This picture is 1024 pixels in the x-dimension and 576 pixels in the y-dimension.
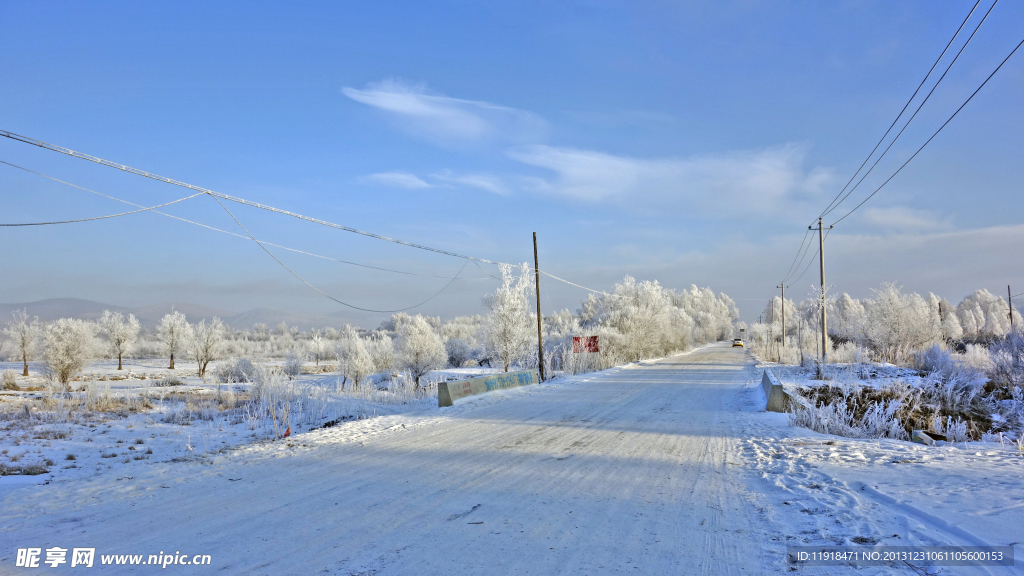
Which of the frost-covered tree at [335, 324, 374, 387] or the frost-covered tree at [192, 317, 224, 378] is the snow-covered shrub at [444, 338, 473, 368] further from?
the frost-covered tree at [192, 317, 224, 378]

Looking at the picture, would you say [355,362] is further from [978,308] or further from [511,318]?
[978,308]

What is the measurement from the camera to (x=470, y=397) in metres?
16.6

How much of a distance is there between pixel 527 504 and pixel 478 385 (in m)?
11.8

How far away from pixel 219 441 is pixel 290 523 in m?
6.51

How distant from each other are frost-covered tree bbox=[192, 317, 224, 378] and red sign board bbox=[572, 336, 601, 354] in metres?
35.9

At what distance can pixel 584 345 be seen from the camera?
32.9 meters

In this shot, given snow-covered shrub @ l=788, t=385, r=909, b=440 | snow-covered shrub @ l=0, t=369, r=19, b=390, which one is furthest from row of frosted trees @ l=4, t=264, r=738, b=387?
snow-covered shrub @ l=788, t=385, r=909, b=440

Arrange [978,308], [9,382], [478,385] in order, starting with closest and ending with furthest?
[478,385] < [9,382] < [978,308]

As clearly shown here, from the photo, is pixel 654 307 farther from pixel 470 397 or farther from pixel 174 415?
pixel 174 415

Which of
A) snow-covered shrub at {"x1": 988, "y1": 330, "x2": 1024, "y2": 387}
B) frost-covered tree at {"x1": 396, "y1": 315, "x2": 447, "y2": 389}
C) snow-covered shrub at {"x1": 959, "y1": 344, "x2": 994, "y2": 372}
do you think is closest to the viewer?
snow-covered shrub at {"x1": 988, "y1": 330, "x2": 1024, "y2": 387}

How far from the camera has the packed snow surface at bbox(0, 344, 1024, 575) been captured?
4500 millimetres

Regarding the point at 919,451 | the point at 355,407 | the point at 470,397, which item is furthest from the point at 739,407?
the point at 355,407

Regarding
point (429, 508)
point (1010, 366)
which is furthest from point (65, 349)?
point (1010, 366)

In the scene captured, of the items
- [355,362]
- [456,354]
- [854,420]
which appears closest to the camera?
[854,420]
